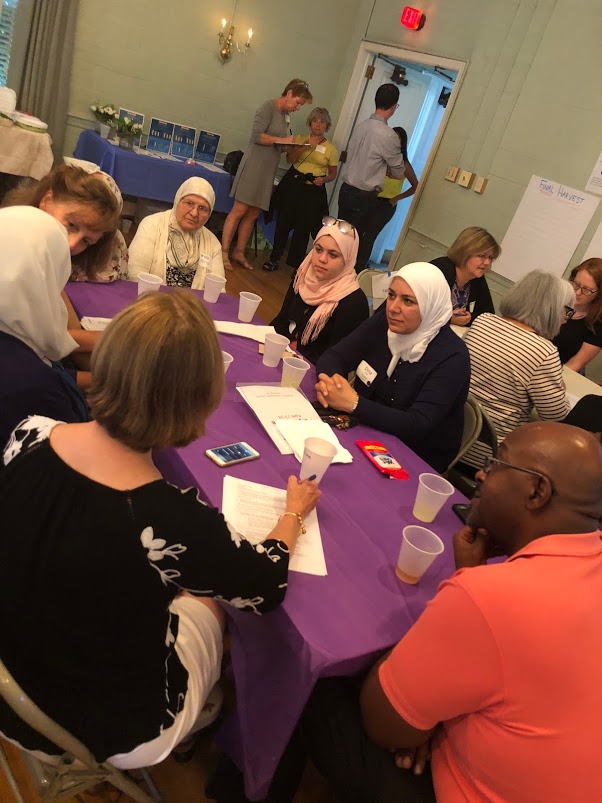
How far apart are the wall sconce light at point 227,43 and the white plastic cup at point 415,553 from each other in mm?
6689

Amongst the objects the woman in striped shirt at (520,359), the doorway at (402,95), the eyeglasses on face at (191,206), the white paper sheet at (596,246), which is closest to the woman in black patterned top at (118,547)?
the woman in striped shirt at (520,359)

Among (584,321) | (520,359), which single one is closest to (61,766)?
(520,359)

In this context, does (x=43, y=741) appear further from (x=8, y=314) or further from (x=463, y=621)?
(x=8, y=314)

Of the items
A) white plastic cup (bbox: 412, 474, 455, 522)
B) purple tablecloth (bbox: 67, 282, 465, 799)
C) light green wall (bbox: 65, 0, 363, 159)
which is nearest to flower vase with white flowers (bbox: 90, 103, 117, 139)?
light green wall (bbox: 65, 0, 363, 159)

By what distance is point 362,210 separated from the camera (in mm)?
6207

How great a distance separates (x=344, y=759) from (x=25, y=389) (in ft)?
3.55

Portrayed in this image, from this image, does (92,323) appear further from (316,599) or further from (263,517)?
(316,599)

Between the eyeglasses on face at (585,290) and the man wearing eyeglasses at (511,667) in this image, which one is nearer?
the man wearing eyeglasses at (511,667)

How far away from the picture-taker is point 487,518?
1.22m

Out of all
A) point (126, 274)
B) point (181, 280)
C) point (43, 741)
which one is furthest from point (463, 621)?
point (181, 280)

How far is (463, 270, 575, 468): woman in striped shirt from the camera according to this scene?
103 inches

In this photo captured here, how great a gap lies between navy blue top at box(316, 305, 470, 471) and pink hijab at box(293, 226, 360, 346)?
0.51 metres

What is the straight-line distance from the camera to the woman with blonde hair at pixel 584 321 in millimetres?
3799

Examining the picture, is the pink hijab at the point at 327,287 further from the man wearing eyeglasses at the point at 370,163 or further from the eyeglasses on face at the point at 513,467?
the man wearing eyeglasses at the point at 370,163
